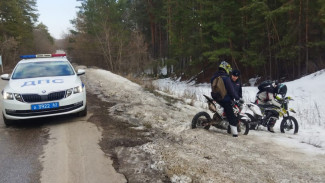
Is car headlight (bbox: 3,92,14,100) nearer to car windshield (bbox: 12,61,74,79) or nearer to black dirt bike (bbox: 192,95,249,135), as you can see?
car windshield (bbox: 12,61,74,79)

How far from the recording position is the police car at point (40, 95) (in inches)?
249

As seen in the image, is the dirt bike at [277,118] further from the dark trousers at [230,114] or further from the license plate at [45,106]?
the license plate at [45,106]

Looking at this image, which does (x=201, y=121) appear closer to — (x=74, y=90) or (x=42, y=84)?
(x=74, y=90)

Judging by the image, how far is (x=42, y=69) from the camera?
26.1 feet

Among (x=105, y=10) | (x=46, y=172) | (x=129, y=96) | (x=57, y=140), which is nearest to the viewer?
(x=46, y=172)

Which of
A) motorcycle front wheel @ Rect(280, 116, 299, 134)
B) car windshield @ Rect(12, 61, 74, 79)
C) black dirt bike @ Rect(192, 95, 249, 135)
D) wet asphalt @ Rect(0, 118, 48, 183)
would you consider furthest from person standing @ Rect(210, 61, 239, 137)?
car windshield @ Rect(12, 61, 74, 79)

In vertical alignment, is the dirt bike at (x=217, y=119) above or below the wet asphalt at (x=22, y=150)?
above

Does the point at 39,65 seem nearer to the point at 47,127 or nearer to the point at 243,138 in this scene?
the point at 47,127

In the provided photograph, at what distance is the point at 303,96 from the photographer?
14453 millimetres

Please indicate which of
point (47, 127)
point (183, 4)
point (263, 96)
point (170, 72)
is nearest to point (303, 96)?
point (263, 96)

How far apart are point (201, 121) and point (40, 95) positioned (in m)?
3.97

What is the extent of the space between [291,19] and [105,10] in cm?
2723

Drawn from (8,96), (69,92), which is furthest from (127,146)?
(8,96)

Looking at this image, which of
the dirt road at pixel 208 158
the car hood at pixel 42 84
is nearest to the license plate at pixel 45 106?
the car hood at pixel 42 84
